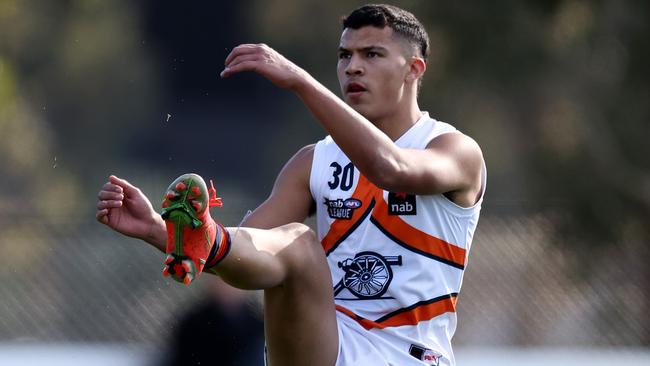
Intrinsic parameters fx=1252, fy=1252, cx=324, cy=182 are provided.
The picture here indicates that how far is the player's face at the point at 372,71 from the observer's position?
15.7 feet

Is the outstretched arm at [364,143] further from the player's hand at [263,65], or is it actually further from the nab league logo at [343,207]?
the nab league logo at [343,207]

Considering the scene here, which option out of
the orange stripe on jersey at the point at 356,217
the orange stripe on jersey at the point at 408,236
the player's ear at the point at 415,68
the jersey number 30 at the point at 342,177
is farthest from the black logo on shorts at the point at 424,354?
the player's ear at the point at 415,68

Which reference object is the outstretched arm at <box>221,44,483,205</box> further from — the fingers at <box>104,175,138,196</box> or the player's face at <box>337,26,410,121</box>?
the fingers at <box>104,175,138,196</box>

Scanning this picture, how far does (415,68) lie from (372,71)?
26 centimetres

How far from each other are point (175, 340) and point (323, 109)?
167 inches

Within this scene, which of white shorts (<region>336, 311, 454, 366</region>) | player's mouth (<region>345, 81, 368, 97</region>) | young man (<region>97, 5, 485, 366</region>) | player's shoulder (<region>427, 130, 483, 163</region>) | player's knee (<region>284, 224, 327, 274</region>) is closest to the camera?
young man (<region>97, 5, 485, 366</region>)

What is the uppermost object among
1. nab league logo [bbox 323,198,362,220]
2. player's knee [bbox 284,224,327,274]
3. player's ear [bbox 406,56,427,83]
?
player's ear [bbox 406,56,427,83]

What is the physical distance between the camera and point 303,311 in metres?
4.29

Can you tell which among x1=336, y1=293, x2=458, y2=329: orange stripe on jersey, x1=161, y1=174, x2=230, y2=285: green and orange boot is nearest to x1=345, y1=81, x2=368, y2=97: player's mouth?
x1=336, y1=293, x2=458, y2=329: orange stripe on jersey

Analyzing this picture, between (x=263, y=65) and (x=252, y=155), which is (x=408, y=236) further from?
(x=252, y=155)

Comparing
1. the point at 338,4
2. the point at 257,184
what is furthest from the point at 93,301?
the point at 338,4

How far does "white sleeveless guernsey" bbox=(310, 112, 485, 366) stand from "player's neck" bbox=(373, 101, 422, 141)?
0.45 ft

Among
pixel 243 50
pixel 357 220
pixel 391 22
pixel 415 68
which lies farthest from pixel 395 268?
pixel 243 50

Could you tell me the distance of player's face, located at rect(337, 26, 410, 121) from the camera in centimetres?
480
